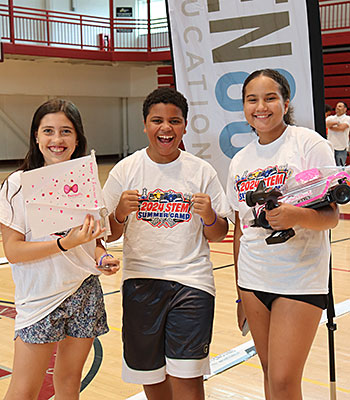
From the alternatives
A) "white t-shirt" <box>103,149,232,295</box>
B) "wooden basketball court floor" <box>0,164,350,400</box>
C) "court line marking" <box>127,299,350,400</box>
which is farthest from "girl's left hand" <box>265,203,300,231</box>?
"court line marking" <box>127,299,350,400</box>

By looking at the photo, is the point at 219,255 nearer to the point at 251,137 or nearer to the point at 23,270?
the point at 251,137

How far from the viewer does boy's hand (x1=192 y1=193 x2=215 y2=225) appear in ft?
7.39

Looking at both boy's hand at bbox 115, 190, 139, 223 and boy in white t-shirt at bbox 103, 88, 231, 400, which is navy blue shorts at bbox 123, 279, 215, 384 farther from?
boy's hand at bbox 115, 190, 139, 223

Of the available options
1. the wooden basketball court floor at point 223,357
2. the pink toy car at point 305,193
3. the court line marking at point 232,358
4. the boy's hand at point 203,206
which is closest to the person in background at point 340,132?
the wooden basketball court floor at point 223,357

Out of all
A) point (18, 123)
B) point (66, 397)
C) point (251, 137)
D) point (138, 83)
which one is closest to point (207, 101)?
point (251, 137)

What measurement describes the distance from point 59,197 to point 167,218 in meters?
0.45

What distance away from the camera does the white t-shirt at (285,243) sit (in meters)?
2.14

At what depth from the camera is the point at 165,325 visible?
236 centimetres

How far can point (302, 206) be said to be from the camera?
2053mm

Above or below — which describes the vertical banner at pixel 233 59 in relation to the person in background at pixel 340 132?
below

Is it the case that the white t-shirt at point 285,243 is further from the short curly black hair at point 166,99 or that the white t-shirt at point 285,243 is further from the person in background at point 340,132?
the person in background at point 340,132

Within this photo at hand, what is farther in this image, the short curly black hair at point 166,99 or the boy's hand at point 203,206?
the short curly black hair at point 166,99

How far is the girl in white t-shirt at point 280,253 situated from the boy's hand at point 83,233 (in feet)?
1.86

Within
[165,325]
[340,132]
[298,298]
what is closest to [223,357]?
[165,325]
